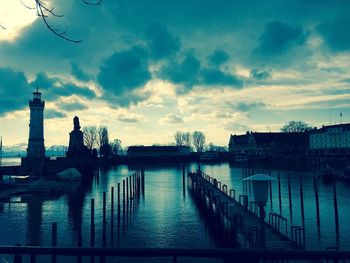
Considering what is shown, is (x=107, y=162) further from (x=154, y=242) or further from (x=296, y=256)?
(x=296, y=256)

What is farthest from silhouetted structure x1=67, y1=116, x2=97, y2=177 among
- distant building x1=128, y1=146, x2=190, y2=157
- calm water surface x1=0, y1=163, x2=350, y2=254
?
distant building x1=128, y1=146, x2=190, y2=157

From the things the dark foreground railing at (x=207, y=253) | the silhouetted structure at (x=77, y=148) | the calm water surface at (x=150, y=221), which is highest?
the silhouetted structure at (x=77, y=148)

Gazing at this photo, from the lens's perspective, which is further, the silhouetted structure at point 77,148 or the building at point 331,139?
the building at point 331,139

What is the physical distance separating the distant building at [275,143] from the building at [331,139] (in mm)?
5850

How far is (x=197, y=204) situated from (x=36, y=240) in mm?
23898

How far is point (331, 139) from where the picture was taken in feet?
463

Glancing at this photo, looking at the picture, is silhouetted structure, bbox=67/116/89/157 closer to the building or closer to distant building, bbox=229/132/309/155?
distant building, bbox=229/132/309/155

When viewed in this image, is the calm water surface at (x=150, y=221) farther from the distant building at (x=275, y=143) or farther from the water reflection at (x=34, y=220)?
the distant building at (x=275, y=143)

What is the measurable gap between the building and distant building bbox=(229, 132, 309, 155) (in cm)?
585

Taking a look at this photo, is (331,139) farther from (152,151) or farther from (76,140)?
(76,140)

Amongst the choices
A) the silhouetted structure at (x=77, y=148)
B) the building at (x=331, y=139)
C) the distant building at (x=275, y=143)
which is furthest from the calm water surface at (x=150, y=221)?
the distant building at (x=275, y=143)

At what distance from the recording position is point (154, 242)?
2788cm

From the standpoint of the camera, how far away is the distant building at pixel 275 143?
517 ft

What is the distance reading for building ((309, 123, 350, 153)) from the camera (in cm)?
13425
